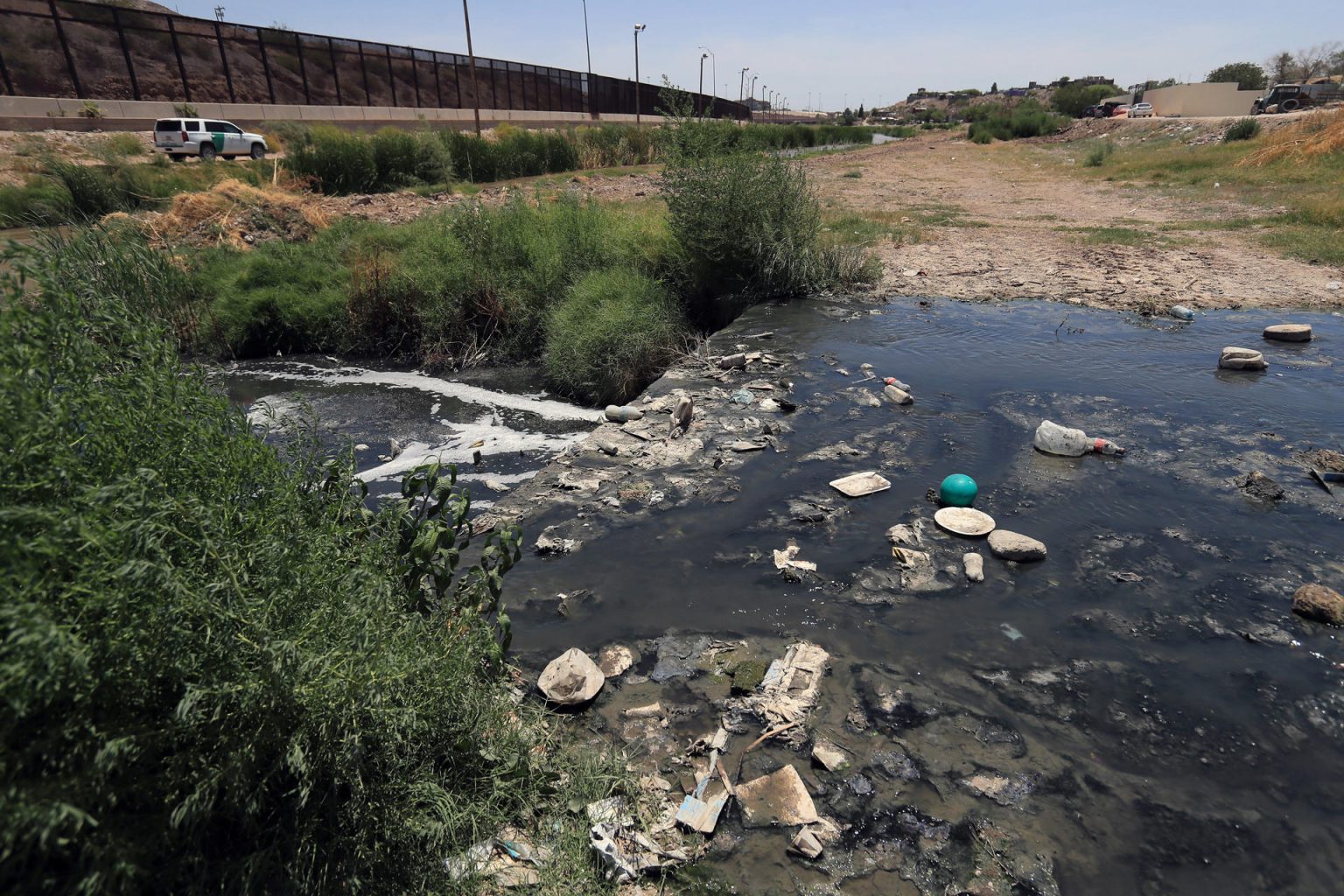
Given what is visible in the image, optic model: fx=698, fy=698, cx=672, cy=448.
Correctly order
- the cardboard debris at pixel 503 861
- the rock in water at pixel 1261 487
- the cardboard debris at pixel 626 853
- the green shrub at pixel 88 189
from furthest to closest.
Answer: the green shrub at pixel 88 189
the rock in water at pixel 1261 487
the cardboard debris at pixel 626 853
the cardboard debris at pixel 503 861

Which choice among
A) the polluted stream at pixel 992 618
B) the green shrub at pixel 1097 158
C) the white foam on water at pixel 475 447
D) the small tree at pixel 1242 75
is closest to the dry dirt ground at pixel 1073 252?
the polluted stream at pixel 992 618

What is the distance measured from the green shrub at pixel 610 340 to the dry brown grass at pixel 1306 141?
18.1m

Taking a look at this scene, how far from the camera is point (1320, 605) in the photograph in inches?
136

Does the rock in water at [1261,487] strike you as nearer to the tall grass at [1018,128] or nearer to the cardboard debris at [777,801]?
the cardboard debris at [777,801]

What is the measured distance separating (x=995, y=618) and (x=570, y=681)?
7.22 ft

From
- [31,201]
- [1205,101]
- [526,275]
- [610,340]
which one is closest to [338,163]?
[31,201]

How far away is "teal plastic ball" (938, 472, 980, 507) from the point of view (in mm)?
4586

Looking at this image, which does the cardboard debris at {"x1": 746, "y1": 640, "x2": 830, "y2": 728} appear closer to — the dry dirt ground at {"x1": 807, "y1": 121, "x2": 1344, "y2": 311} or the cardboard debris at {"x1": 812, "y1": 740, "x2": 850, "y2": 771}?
the cardboard debris at {"x1": 812, "y1": 740, "x2": 850, "y2": 771}

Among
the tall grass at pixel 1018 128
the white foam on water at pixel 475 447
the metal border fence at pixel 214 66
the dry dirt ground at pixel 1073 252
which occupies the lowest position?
the white foam on water at pixel 475 447

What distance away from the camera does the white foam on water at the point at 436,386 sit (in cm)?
839

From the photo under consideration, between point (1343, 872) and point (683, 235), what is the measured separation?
8674 millimetres

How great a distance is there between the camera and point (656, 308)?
859 cm

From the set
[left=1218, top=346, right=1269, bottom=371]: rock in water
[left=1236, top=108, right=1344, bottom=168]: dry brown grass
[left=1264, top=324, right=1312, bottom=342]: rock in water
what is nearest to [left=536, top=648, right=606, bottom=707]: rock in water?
[left=1218, top=346, right=1269, bottom=371]: rock in water

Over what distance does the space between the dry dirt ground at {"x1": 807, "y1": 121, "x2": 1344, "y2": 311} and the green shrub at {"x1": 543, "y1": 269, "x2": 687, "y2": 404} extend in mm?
3742
